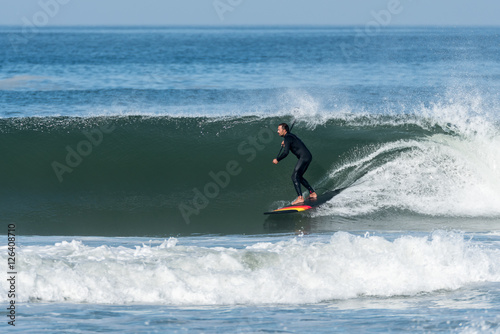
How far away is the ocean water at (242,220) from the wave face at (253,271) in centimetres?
2

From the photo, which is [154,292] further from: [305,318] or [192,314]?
[305,318]

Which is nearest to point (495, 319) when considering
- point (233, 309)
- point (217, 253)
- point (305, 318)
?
point (305, 318)

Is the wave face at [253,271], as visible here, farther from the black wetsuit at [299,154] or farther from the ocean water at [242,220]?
the black wetsuit at [299,154]

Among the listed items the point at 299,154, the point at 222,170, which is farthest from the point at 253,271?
the point at 222,170

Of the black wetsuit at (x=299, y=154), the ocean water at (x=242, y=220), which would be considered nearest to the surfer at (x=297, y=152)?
the black wetsuit at (x=299, y=154)

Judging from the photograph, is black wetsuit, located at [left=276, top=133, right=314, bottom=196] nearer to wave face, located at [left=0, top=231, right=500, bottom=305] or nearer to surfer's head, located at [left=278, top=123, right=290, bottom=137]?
surfer's head, located at [left=278, top=123, right=290, bottom=137]

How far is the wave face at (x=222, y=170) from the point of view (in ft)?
34.9

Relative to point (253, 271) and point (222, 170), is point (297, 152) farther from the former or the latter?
point (253, 271)

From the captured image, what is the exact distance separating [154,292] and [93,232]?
385cm

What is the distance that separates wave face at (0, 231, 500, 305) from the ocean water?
2cm

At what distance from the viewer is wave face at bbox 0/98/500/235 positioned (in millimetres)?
10641

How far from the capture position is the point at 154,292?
6398 mm

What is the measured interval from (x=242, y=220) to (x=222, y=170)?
2.46 m

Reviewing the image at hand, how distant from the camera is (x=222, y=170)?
12.8m
